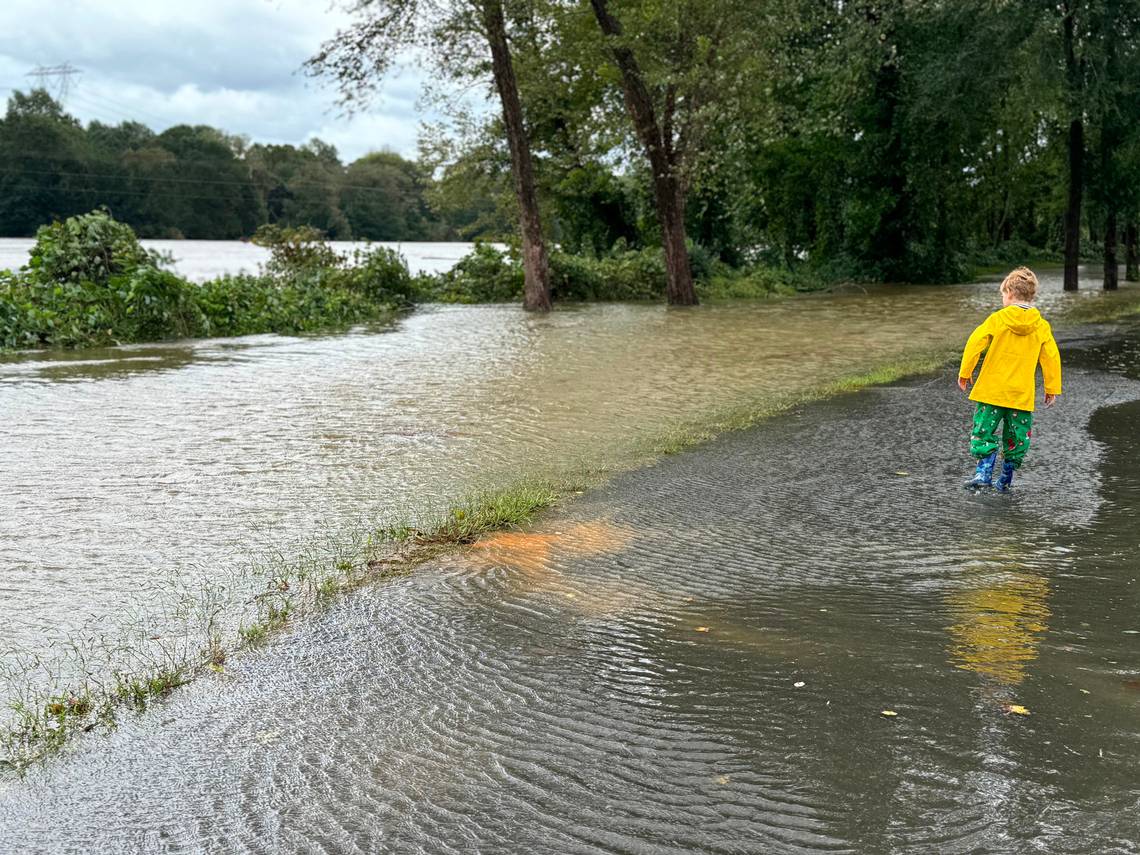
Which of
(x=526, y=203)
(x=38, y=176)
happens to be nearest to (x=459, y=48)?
(x=526, y=203)

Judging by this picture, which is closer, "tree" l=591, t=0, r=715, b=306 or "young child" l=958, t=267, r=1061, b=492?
"young child" l=958, t=267, r=1061, b=492

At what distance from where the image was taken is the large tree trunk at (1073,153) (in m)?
25.2

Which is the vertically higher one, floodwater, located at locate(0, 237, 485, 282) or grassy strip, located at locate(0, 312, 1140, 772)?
floodwater, located at locate(0, 237, 485, 282)

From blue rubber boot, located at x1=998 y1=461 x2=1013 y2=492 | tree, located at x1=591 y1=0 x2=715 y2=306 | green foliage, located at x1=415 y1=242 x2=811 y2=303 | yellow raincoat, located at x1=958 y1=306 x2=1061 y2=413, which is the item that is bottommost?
blue rubber boot, located at x1=998 y1=461 x2=1013 y2=492

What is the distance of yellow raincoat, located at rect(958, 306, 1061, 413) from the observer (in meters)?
7.53

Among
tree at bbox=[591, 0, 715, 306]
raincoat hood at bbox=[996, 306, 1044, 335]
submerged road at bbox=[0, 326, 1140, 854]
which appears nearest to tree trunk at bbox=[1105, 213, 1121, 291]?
tree at bbox=[591, 0, 715, 306]

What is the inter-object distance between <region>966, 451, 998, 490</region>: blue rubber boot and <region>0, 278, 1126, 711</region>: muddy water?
3.15m

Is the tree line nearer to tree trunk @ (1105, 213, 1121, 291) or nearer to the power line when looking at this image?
tree trunk @ (1105, 213, 1121, 291)

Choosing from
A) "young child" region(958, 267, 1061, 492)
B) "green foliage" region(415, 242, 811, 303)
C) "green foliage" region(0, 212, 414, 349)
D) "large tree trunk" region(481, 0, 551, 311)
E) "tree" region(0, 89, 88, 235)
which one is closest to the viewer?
"young child" region(958, 267, 1061, 492)

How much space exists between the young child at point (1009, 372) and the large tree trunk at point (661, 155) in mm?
17936

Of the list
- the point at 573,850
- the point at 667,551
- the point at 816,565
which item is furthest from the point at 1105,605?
the point at 573,850

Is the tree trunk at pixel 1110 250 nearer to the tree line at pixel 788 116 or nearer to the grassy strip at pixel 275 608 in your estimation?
the tree line at pixel 788 116

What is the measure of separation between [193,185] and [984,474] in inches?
1551

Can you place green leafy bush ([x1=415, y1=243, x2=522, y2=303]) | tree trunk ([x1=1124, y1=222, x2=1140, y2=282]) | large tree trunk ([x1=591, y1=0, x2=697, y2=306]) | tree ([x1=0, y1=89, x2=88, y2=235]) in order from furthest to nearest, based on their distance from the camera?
tree ([x1=0, y1=89, x2=88, y2=235]) → tree trunk ([x1=1124, y1=222, x2=1140, y2=282]) → green leafy bush ([x1=415, y1=243, x2=522, y2=303]) → large tree trunk ([x1=591, y1=0, x2=697, y2=306])
